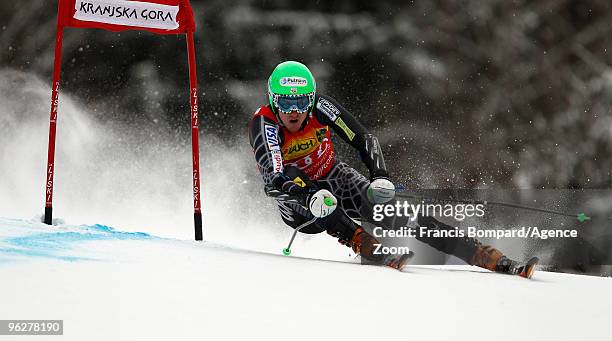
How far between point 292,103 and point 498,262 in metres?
1.78

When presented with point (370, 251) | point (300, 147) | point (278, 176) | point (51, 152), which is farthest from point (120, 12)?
point (370, 251)

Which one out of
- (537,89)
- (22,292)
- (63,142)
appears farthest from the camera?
(537,89)

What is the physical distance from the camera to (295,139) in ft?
17.8

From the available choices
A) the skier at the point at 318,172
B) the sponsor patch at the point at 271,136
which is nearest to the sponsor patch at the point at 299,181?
the skier at the point at 318,172

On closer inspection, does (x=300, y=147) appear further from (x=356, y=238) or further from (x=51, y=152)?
(x=51, y=152)

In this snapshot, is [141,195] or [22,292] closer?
[22,292]

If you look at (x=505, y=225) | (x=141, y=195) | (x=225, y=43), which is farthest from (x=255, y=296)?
(x=225, y=43)

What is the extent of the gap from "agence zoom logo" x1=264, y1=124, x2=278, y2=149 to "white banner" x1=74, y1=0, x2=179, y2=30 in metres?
1.49

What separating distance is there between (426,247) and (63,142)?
4621mm

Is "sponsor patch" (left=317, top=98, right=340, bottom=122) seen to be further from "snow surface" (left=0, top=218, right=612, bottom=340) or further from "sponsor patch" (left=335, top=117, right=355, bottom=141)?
"snow surface" (left=0, top=218, right=612, bottom=340)

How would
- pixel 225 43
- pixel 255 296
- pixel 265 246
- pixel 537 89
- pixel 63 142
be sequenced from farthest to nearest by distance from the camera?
1. pixel 537 89
2. pixel 225 43
3. pixel 63 142
4. pixel 265 246
5. pixel 255 296

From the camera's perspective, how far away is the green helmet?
5219mm

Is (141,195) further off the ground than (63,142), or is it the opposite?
(63,142)

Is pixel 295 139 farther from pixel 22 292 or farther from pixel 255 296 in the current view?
pixel 22 292
